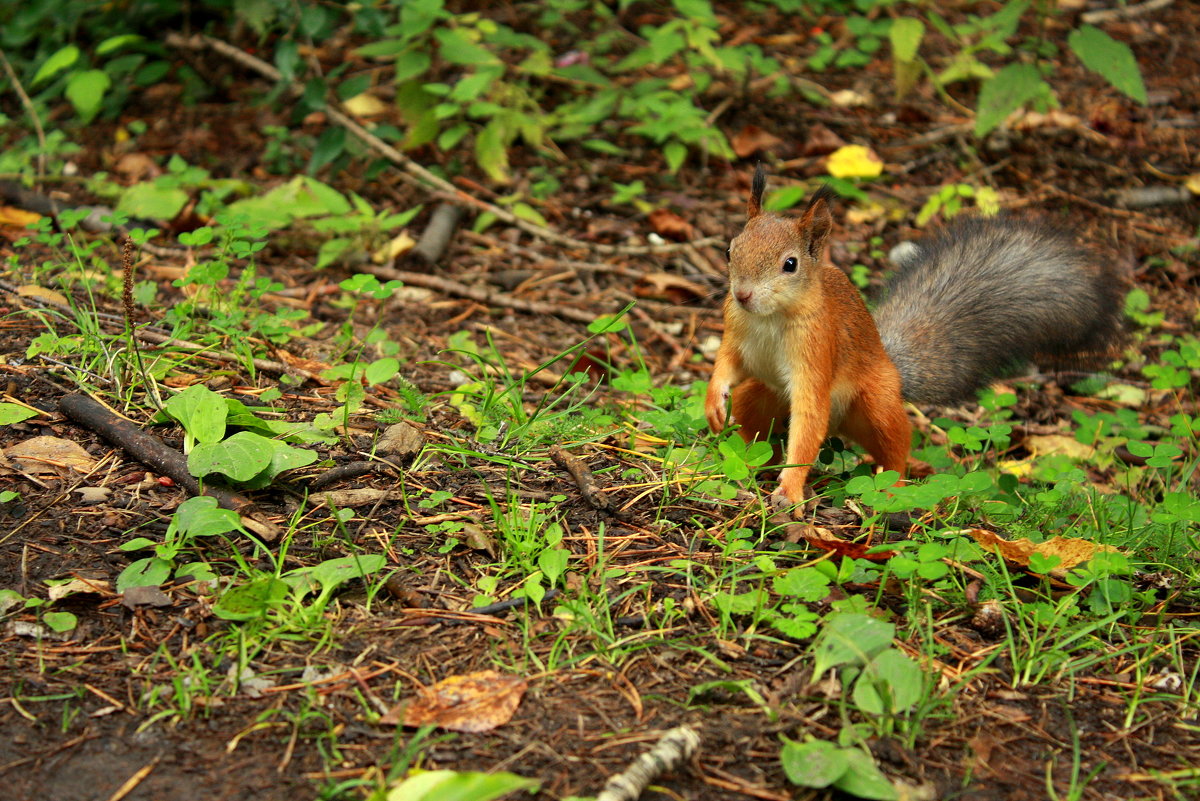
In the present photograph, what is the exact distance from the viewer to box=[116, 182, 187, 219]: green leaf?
152 inches

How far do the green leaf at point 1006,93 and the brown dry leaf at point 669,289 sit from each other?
4.08 feet

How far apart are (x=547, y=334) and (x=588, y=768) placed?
2.40 m

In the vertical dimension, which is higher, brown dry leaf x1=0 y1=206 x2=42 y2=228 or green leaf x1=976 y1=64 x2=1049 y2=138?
green leaf x1=976 y1=64 x2=1049 y2=138

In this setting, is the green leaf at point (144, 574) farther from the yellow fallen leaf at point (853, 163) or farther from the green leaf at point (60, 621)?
the yellow fallen leaf at point (853, 163)

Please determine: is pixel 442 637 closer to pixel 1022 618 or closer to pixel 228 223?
pixel 1022 618

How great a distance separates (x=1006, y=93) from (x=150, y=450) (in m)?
3.41

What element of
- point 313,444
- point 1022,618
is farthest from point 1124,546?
point 313,444

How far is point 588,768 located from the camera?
1.56 metres

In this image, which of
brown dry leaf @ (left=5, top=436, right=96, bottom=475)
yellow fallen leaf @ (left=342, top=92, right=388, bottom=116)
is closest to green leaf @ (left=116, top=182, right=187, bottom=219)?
yellow fallen leaf @ (left=342, top=92, right=388, bottom=116)

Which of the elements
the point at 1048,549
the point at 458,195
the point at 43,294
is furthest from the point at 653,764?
the point at 458,195

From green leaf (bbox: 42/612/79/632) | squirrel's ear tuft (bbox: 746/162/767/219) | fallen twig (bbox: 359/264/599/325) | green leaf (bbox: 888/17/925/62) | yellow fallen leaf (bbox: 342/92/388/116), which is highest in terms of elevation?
green leaf (bbox: 888/17/925/62)

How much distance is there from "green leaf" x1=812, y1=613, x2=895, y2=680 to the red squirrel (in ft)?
1.93

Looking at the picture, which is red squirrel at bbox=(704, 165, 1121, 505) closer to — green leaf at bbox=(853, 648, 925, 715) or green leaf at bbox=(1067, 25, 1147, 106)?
green leaf at bbox=(853, 648, 925, 715)

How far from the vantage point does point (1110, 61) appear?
3791 millimetres
